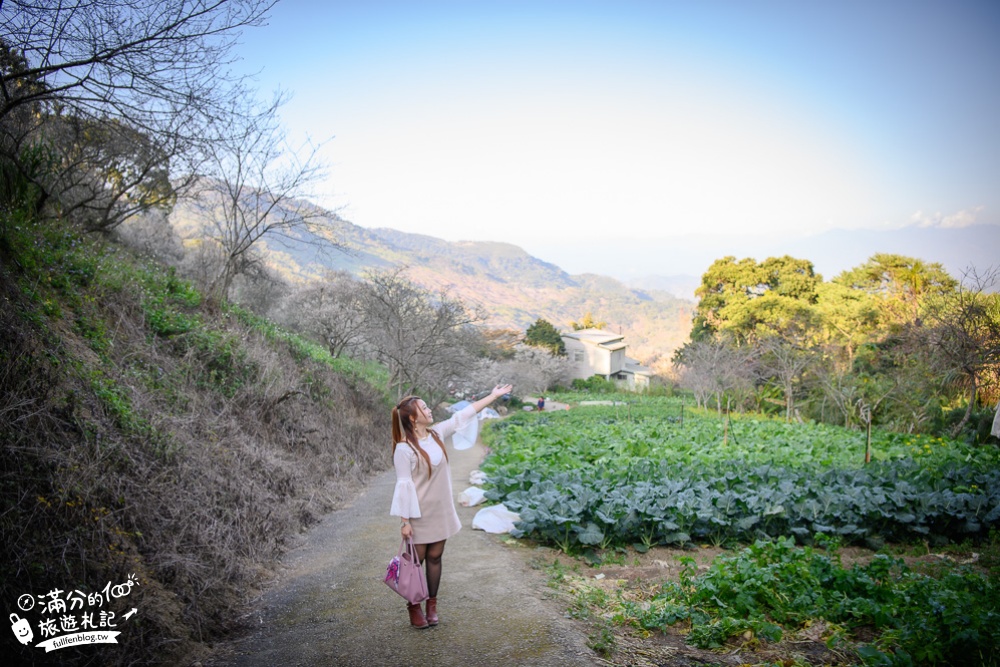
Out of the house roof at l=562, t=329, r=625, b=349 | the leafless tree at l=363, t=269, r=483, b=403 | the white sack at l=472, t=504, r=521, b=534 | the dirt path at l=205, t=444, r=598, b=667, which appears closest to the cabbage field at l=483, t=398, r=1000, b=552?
the white sack at l=472, t=504, r=521, b=534

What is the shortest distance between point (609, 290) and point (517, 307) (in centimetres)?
4178

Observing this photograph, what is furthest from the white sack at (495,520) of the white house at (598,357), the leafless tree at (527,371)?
the white house at (598,357)

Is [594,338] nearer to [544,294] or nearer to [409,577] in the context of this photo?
[409,577]

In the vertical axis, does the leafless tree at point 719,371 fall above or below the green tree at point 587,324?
below

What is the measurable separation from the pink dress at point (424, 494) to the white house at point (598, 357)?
61.1 meters

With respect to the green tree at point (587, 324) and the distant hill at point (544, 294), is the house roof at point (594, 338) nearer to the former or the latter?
the green tree at point (587, 324)

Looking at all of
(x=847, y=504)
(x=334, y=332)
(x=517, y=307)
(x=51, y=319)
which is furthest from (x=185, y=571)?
(x=517, y=307)

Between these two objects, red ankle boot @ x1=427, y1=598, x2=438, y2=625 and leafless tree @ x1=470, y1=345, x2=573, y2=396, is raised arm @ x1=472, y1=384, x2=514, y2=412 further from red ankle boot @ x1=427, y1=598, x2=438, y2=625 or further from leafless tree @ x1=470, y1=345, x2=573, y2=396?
leafless tree @ x1=470, y1=345, x2=573, y2=396

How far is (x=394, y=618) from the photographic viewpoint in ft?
15.2

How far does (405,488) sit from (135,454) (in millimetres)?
2681

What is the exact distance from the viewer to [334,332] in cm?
2650

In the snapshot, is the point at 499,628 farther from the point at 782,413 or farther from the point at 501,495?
the point at 782,413

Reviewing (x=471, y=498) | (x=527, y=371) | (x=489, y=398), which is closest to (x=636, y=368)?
(x=527, y=371)

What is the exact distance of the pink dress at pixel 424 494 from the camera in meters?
4.24
